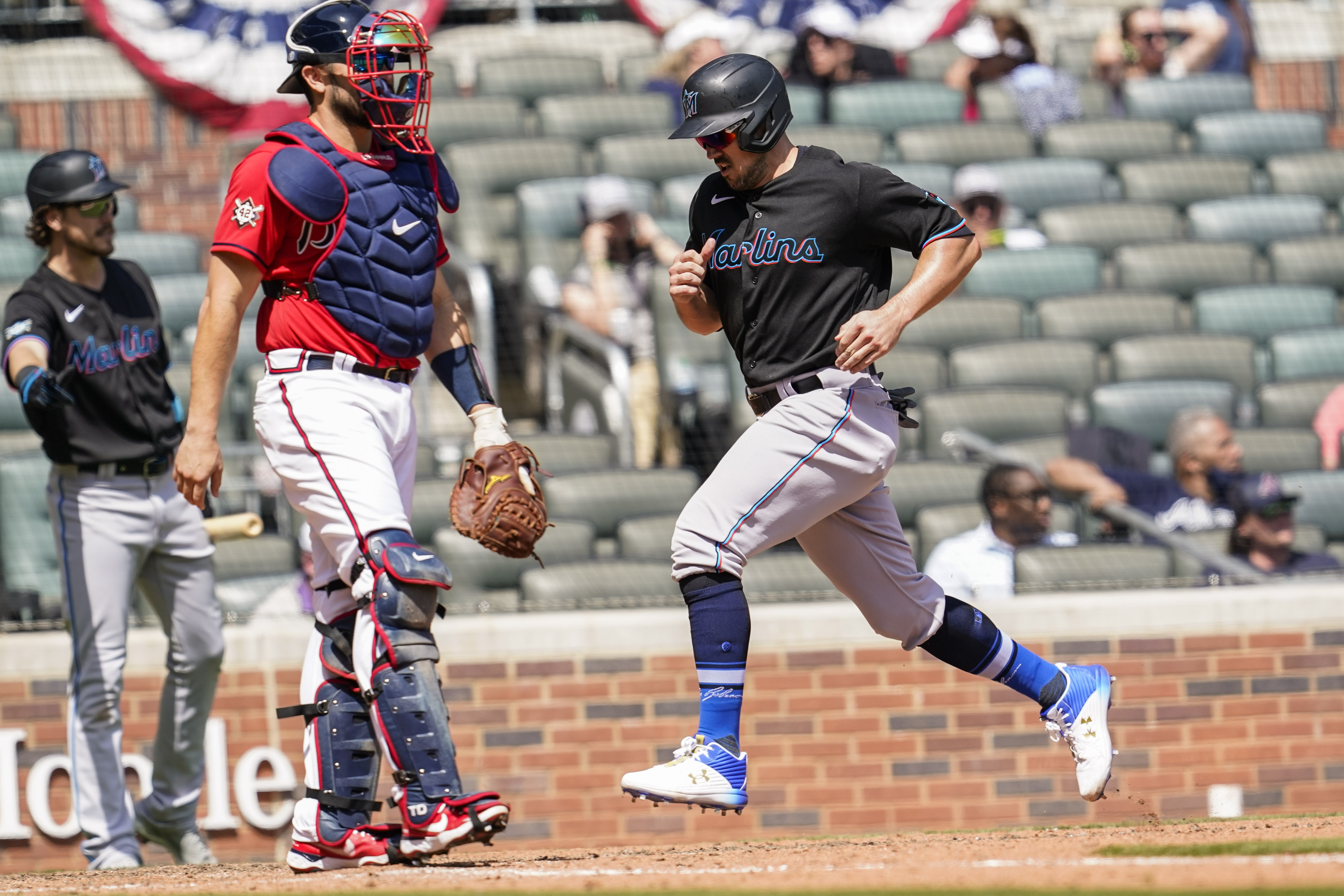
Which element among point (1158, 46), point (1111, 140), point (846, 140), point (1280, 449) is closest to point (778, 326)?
point (1280, 449)

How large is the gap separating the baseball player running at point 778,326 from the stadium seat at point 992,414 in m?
2.76

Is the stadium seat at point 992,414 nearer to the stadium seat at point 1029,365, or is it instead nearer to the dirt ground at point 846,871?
the stadium seat at point 1029,365

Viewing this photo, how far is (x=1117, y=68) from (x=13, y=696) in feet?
22.8

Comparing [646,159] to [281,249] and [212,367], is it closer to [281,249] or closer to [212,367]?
[281,249]

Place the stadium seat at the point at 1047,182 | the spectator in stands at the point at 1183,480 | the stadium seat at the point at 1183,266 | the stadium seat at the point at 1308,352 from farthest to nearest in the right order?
the stadium seat at the point at 1047,182 < the stadium seat at the point at 1183,266 < the stadium seat at the point at 1308,352 < the spectator in stands at the point at 1183,480

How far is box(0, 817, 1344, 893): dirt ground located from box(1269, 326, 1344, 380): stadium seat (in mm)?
3419

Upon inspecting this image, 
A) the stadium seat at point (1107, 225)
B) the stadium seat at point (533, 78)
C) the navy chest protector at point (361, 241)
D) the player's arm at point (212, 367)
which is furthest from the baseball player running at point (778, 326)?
the stadium seat at point (533, 78)

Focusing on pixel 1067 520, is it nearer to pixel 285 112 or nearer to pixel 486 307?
pixel 486 307

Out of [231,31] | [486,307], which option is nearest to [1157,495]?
[486,307]

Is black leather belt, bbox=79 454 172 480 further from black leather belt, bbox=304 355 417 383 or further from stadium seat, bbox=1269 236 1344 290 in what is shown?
stadium seat, bbox=1269 236 1344 290

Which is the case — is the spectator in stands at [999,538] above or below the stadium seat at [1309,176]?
below

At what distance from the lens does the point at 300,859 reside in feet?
11.2

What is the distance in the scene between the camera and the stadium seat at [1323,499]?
19.3ft

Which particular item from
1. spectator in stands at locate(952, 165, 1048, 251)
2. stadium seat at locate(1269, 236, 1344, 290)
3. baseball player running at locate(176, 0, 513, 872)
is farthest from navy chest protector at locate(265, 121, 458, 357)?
stadium seat at locate(1269, 236, 1344, 290)
